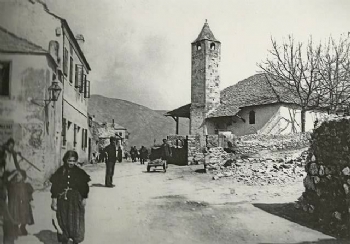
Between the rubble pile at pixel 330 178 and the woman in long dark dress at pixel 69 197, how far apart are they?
184 cm

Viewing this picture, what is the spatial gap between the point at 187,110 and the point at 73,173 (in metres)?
1.24

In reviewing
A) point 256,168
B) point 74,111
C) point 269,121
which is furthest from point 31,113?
point 269,121

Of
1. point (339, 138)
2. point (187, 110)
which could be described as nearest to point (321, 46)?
point (339, 138)

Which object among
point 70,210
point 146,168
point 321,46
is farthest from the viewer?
point 321,46

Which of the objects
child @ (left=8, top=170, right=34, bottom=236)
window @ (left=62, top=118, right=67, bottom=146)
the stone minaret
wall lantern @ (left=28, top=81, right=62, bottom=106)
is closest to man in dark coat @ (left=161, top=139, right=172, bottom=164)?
the stone minaret

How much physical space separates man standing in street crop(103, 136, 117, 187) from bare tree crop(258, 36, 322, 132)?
5.34 feet

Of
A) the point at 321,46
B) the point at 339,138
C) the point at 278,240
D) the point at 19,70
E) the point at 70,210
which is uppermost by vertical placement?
the point at 321,46

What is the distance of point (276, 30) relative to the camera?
3287 mm

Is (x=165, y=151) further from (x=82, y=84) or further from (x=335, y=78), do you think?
(x=335, y=78)

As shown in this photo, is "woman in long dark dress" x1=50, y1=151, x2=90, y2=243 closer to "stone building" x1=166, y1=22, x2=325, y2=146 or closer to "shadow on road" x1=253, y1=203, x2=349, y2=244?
"stone building" x1=166, y1=22, x2=325, y2=146

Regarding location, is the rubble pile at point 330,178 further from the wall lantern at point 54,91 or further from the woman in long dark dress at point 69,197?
the wall lantern at point 54,91

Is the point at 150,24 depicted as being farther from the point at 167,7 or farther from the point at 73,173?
the point at 73,173

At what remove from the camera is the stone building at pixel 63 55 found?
8.41ft

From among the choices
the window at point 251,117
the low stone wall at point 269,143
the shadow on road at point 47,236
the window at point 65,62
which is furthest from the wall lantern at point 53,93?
the window at point 251,117
